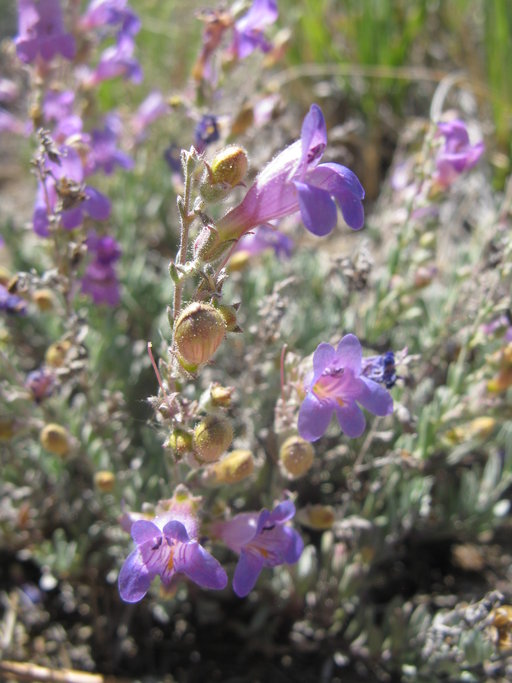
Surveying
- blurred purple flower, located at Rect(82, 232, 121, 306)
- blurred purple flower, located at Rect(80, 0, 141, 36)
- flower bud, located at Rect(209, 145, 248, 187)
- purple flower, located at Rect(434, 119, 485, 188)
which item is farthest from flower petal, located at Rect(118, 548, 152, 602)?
blurred purple flower, located at Rect(80, 0, 141, 36)

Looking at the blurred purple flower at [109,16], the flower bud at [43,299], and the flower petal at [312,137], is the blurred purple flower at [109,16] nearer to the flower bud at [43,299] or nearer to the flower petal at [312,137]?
the flower bud at [43,299]

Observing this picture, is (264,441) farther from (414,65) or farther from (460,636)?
(414,65)

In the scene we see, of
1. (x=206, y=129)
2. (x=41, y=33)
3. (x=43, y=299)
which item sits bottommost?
(x=43, y=299)

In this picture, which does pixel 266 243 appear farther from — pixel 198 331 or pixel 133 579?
pixel 133 579

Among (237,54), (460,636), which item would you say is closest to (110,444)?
(460,636)

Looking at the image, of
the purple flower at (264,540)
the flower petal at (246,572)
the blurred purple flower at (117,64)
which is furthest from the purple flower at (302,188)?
the blurred purple flower at (117,64)

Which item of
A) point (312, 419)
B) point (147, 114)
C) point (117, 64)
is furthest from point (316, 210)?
point (147, 114)
